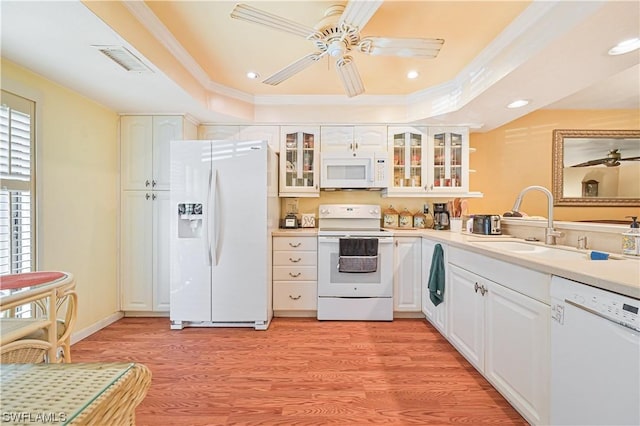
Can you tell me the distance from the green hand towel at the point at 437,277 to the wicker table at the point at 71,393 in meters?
2.34

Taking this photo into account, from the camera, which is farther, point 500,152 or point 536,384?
point 500,152

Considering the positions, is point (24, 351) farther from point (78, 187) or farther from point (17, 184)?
point (78, 187)

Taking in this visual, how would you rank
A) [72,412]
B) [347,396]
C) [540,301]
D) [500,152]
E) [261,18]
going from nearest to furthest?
[72,412] → [540,301] → [261,18] → [347,396] → [500,152]

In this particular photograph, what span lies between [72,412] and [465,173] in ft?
11.9

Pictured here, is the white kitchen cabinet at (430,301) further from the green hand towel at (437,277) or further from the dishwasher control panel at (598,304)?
the dishwasher control panel at (598,304)

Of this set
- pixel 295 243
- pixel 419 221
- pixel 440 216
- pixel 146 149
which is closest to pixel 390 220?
pixel 419 221

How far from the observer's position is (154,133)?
3021 mm

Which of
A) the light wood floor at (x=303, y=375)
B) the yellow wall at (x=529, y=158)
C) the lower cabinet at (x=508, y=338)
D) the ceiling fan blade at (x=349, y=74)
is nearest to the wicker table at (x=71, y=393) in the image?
the light wood floor at (x=303, y=375)

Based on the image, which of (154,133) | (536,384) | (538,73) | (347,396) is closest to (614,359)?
(536,384)

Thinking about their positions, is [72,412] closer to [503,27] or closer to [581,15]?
[581,15]

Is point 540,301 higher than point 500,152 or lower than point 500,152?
lower

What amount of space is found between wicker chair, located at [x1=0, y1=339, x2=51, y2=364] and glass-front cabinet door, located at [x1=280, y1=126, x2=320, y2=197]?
2404 mm

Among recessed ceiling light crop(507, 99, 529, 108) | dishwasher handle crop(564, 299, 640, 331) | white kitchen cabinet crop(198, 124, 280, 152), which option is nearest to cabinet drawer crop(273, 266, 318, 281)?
white kitchen cabinet crop(198, 124, 280, 152)

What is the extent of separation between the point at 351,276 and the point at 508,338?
1.56 m
